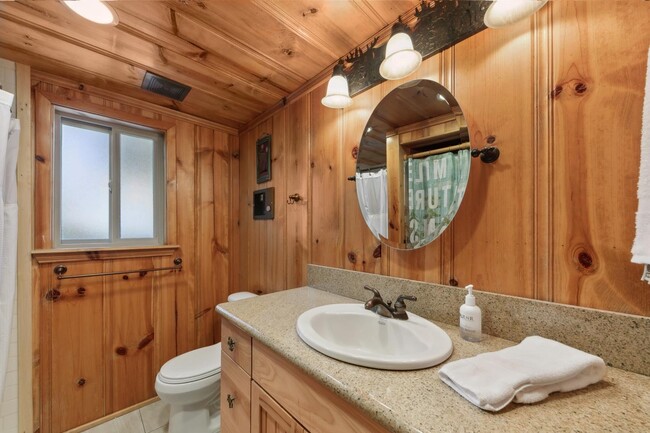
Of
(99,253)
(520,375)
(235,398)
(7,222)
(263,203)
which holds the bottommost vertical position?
(235,398)

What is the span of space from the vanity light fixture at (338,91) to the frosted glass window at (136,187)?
1545 mm

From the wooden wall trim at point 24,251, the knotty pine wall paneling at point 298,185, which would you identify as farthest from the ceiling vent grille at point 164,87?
the knotty pine wall paneling at point 298,185

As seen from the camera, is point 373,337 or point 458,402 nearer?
point 458,402

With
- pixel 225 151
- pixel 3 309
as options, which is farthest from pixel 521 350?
pixel 225 151

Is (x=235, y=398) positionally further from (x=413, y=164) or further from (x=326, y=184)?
(x=413, y=164)

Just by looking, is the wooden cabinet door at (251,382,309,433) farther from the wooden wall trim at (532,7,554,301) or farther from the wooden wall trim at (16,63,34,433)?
the wooden wall trim at (16,63,34,433)

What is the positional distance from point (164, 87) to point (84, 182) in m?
0.82

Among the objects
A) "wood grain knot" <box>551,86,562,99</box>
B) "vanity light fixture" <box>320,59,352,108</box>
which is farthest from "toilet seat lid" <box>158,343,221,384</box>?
"wood grain knot" <box>551,86,562,99</box>

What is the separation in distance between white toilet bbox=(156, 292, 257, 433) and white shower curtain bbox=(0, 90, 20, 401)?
0.70m

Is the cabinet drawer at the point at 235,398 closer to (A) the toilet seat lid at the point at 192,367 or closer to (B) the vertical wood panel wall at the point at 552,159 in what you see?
(A) the toilet seat lid at the point at 192,367

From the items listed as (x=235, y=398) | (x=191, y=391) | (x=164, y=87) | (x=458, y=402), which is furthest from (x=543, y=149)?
(x=164, y=87)

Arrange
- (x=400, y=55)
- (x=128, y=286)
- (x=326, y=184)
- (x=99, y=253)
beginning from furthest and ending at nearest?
(x=128, y=286)
(x=99, y=253)
(x=326, y=184)
(x=400, y=55)

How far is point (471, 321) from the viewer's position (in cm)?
75

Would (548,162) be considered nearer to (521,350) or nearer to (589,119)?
(589,119)
